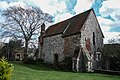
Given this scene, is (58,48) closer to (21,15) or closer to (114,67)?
(114,67)

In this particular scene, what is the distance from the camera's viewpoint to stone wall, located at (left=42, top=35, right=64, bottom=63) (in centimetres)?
3747

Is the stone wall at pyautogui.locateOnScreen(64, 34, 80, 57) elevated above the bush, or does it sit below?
above

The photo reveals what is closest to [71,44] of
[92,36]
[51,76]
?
→ [92,36]

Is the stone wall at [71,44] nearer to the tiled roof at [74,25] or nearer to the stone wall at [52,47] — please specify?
the tiled roof at [74,25]

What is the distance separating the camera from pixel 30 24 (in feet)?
157

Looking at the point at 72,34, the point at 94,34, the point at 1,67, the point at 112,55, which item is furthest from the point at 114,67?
the point at 1,67

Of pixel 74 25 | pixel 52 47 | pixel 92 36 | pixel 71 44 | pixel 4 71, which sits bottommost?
pixel 4 71

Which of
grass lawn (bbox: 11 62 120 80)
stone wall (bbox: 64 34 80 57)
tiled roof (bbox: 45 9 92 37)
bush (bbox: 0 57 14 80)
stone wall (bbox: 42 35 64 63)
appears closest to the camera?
bush (bbox: 0 57 14 80)

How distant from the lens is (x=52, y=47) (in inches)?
1628

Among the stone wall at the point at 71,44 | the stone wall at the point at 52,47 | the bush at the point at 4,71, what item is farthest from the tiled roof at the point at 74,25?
the bush at the point at 4,71

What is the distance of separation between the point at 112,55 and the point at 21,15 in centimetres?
2382

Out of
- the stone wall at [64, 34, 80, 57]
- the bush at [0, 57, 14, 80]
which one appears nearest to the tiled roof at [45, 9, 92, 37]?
the stone wall at [64, 34, 80, 57]

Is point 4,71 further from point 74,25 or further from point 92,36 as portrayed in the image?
point 74,25

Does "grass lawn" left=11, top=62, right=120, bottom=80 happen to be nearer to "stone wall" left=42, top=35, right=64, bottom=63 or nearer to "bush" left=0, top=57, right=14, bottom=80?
"bush" left=0, top=57, right=14, bottom=80
